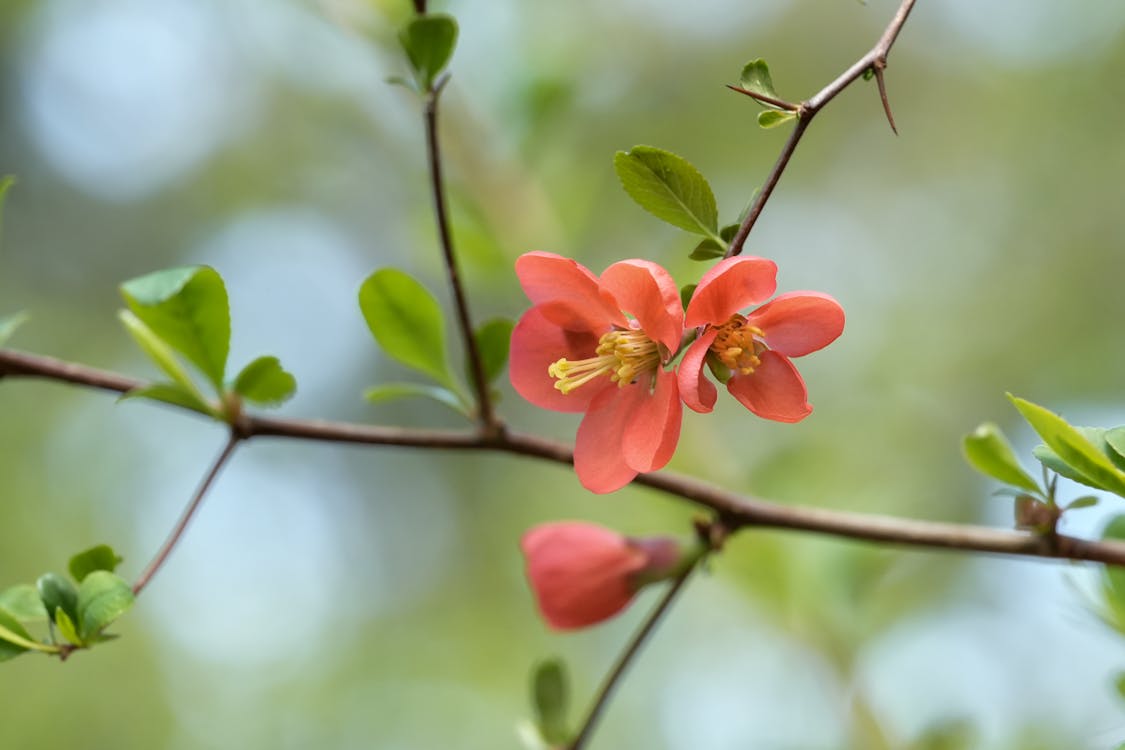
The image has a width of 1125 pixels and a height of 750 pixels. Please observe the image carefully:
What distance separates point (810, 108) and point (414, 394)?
273 millimetres

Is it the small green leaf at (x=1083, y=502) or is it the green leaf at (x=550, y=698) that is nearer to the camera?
the small green leaf at (x=1083, y=502)

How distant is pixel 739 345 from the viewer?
0.33 metres

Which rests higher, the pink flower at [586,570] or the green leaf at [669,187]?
the green leaf at [669,187]

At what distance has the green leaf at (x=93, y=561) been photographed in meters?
0.40

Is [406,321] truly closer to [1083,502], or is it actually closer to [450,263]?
[450,263]

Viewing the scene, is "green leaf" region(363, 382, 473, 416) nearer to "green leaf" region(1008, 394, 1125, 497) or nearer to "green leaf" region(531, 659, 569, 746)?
"green leaf" region(531, 659, 569, 746)

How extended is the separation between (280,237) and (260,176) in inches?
7.8

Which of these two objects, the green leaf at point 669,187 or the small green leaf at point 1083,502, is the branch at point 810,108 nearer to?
the green leaf at point 669,187

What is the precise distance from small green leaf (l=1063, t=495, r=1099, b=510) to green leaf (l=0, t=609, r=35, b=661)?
0.41m

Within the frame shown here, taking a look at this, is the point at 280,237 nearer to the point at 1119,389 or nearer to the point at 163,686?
the point at 163,686

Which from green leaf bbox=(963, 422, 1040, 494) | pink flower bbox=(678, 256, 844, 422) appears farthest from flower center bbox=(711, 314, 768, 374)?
green leaf bbox=(963, 422, 1040, 494)

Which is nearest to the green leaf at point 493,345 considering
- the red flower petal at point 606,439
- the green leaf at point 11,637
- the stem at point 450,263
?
the stem at point 450,263

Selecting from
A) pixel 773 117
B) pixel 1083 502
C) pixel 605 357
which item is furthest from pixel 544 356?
pixel 1083 502

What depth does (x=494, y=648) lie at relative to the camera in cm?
194
